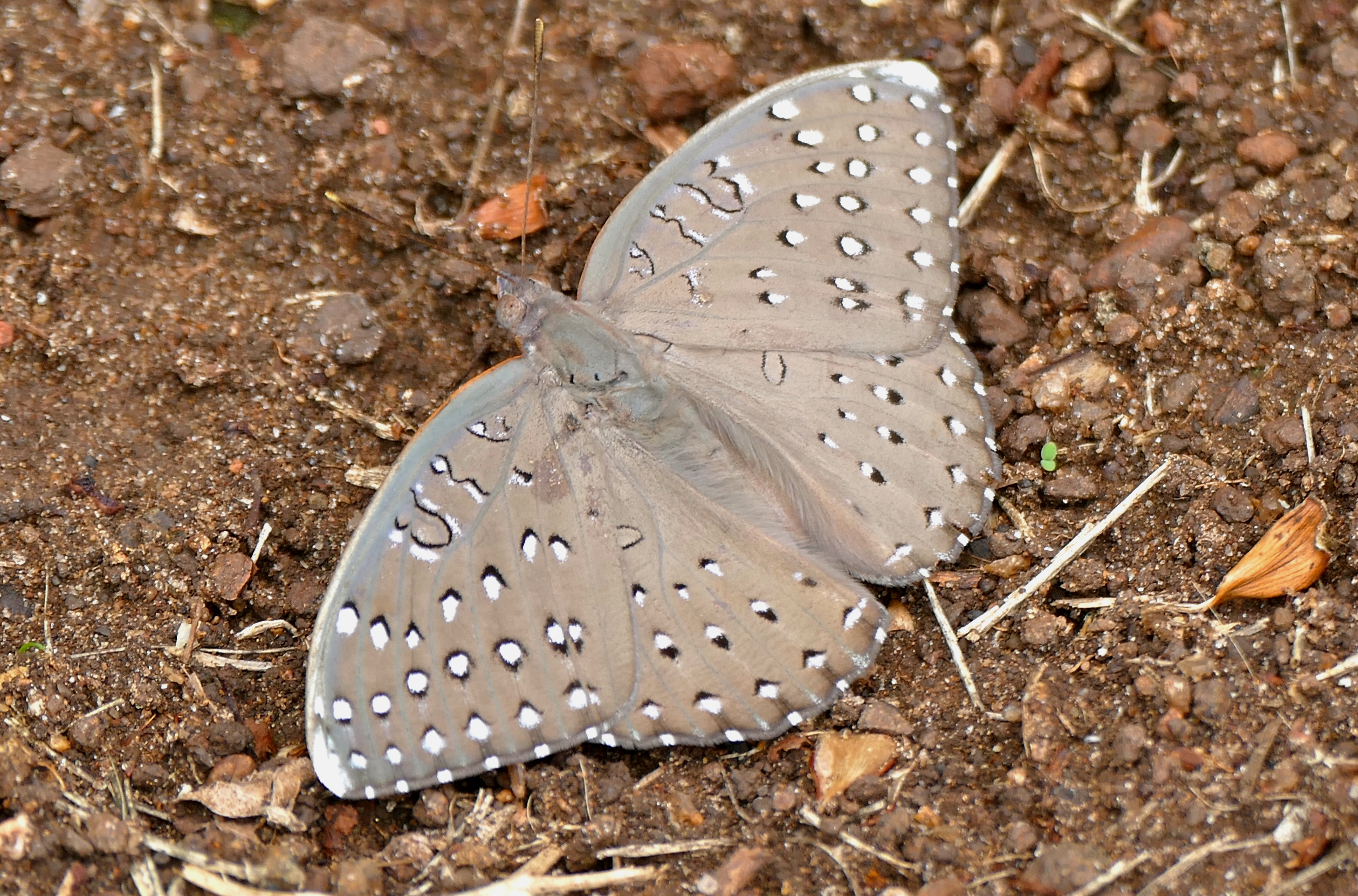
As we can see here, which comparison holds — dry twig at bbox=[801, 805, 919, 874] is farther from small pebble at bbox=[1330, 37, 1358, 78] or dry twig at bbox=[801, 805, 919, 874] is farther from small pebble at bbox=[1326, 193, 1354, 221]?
small pebble at bbox=[1330, 37, 1358, 78]

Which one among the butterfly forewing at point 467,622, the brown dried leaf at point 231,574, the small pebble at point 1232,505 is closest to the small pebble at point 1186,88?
the small pebble at point 1232,505

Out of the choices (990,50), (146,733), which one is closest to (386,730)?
(146,733)

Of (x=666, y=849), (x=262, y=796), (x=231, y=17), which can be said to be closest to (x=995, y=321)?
(x=666, y=849)

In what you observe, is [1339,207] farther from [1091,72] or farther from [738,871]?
[738,871]

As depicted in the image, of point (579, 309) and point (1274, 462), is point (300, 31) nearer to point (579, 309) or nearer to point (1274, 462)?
point (579, 309)

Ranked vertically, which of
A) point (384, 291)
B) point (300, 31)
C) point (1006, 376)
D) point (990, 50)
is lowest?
point (384, 291)

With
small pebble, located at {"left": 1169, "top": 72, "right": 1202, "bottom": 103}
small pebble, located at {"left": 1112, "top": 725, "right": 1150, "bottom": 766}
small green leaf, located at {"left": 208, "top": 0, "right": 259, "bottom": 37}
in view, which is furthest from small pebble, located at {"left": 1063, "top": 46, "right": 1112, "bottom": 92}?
small green leaf, located at {"left": 208, "top": 0, "right": 259, "bottom": 37}
